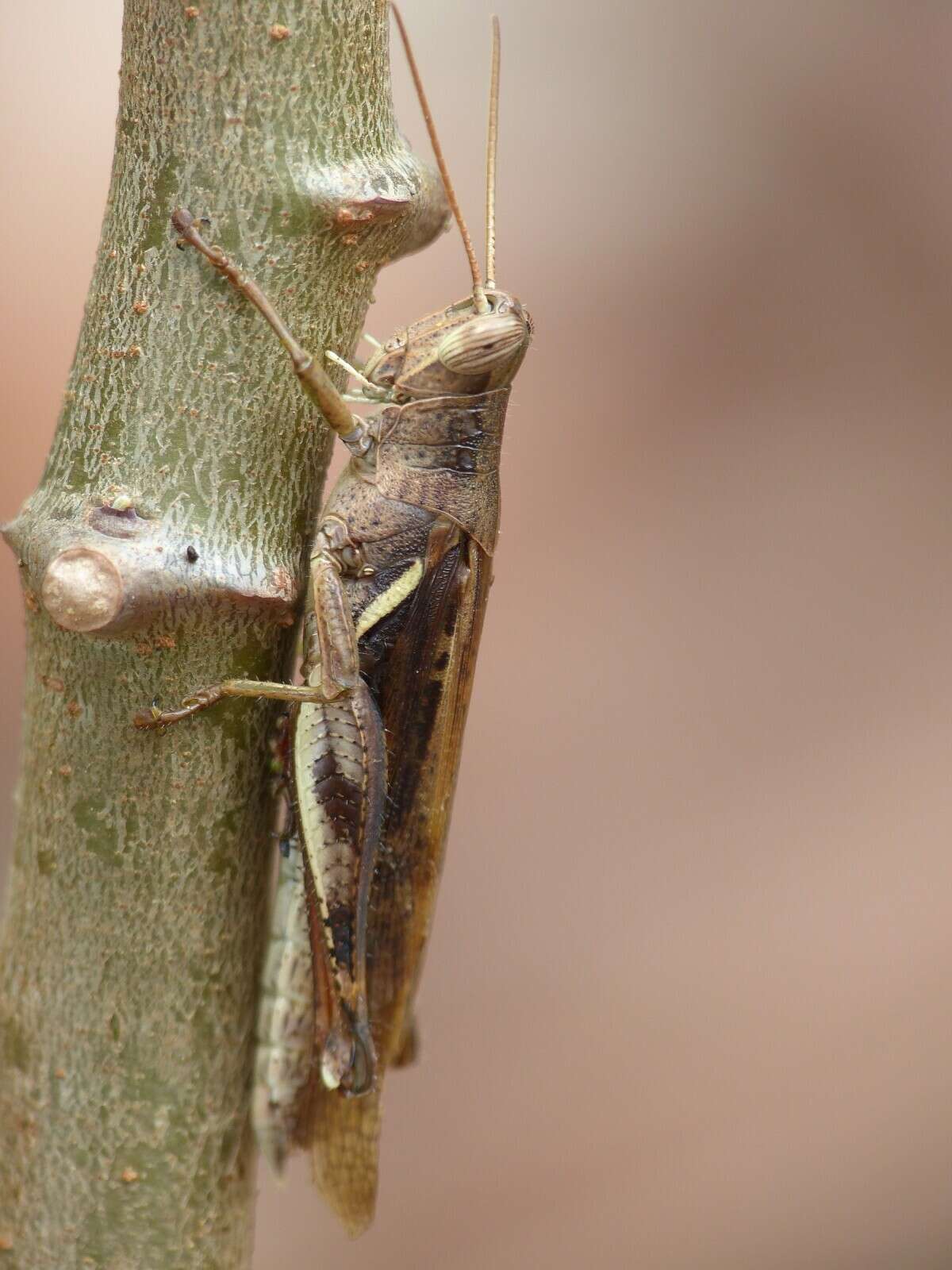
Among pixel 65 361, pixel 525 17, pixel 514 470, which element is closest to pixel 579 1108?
pixel 514 470

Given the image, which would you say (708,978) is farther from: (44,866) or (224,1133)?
(44,866)

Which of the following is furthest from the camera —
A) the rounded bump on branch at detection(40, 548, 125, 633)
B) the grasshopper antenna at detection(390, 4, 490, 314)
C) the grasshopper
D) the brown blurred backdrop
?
the brown blurred backdrop

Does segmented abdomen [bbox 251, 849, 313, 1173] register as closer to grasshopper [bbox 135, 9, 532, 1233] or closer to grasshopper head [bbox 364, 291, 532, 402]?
grasshopper [bbox 135, 9, 532, 1233]

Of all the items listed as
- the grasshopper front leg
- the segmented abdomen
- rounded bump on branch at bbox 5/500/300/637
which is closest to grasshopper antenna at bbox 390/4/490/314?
the grasshopper front leg

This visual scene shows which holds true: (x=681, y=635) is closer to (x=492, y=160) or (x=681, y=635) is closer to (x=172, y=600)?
(x=492, y=160)

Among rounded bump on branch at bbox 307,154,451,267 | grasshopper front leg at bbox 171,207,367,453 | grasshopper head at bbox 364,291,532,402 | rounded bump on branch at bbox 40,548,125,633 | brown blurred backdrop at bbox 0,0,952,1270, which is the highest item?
rounded bump on branch at bbox 307,154,451,267

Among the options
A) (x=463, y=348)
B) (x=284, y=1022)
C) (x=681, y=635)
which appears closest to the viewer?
(x=284, y=1022)

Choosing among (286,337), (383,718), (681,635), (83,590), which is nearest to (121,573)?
(83,590)

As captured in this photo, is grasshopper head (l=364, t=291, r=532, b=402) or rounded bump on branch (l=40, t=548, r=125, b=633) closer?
rounded bump on branch (l=40, t=548, r=125, b=633)
